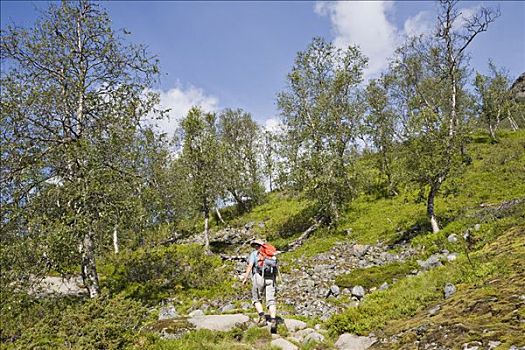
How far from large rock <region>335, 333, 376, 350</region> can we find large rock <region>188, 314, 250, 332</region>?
3261 millimetres

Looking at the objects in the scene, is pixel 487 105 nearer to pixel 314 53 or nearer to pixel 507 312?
pixel 314 53

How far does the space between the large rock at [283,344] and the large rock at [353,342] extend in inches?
53.6

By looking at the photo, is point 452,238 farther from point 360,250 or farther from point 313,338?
point 313,338

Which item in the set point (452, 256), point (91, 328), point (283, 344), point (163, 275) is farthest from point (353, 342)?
point (163, 275)

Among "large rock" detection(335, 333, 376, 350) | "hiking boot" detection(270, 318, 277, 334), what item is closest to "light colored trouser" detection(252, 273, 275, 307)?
"hiking boot" detection(270, 318, 277, 334)

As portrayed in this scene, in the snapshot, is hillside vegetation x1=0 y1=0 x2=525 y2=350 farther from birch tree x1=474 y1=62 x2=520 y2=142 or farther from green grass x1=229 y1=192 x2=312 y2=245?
birch tree x1=474 y1=62 x2=520 y2=142

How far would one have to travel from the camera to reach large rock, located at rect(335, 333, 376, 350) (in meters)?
10.5

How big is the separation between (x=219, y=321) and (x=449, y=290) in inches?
296

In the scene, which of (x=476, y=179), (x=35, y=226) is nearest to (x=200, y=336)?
(x=35, y=226)

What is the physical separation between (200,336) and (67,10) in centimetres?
1844

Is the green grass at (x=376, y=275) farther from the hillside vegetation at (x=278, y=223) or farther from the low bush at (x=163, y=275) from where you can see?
the low bush at (x=163, y=275)

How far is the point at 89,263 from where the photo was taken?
17.8 metres

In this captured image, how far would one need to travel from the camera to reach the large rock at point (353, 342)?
10.5 metres

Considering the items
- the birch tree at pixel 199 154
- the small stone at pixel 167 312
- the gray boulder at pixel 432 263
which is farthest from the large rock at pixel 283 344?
the birch tree at pixel 199 154
